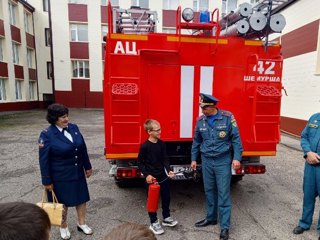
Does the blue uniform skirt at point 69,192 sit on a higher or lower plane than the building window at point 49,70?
lower

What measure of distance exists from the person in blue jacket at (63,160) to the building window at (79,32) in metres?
22.4

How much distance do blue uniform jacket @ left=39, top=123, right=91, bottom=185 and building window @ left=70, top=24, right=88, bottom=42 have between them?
22401 mm

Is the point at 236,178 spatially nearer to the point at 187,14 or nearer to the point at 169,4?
the point at 187,14

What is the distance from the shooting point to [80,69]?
78.6 feet

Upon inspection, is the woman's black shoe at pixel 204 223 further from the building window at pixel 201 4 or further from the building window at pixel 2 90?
the building window at pixel 201 4

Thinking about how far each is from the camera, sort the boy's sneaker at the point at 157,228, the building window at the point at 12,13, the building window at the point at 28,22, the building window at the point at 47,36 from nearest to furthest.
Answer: the boy's sneaker at the point at 157,228 → the building window at the point at 12,13 → the building window at the point at 28,22 → the building window at the point at 47,36

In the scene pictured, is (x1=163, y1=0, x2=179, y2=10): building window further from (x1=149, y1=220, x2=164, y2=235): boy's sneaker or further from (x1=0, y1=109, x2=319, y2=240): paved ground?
(x1=149, y1=220, x2=164, y2=235): boy's sneaker

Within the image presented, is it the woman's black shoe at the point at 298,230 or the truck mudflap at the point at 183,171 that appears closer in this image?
the woman's black shoe at the point at 298,230

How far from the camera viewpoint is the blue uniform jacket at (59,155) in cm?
302

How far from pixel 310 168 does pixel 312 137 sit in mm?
399

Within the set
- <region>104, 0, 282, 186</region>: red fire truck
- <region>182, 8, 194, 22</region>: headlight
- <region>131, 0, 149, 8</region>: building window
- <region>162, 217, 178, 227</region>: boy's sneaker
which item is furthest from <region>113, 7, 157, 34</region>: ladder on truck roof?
<region>131, 0, 149, 8</region>: building window

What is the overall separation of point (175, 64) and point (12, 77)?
20.6 meters

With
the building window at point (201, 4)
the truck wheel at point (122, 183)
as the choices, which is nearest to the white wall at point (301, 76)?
the truck wheel at point (122, 183)

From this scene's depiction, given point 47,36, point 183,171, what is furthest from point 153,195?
point 47,36
